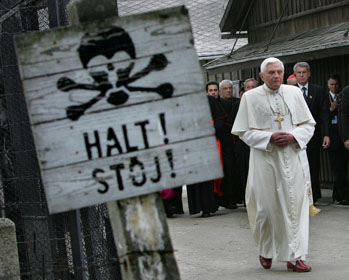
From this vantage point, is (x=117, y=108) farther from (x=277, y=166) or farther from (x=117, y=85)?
(x=277, y=166)

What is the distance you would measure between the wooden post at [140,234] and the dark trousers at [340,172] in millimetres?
10402

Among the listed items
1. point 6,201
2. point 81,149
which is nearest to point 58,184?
point 81,149

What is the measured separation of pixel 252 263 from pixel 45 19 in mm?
3569

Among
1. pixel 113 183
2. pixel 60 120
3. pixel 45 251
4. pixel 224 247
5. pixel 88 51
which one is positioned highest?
pixel 88 51

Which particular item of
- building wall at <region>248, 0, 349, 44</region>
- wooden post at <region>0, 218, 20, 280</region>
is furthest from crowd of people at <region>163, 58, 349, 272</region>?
building wall at <region>248, 0, 349, 44</region>

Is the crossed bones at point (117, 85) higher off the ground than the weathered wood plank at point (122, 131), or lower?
higher

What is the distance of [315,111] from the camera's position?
13258 millimetres

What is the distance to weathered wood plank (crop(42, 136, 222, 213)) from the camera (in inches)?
128

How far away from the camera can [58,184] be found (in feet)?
10.7

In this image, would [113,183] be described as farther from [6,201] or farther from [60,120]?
[6,201]

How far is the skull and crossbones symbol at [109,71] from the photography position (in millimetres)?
3283

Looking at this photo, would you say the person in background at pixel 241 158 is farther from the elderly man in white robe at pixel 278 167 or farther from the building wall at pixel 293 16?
the elderly man in white robe at pixel 278 167

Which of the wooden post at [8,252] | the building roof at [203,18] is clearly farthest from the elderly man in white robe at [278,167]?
the building roof at [203,18]

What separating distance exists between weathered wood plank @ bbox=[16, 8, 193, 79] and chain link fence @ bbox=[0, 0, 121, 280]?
10.9 ft
